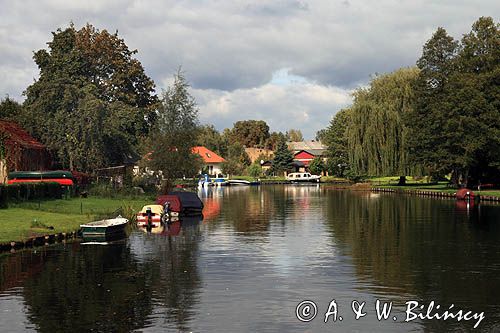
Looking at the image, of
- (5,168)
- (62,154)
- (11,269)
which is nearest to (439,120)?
(62,154)

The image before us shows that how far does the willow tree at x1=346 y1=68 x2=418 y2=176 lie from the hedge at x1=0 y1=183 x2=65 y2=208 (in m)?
55.9

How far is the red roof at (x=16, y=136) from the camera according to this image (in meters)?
69.8

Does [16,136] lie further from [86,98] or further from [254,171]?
[254,171]

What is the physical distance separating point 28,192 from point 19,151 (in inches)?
683

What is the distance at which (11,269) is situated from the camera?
30.7m

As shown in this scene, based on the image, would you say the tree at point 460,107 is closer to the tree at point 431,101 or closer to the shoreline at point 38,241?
the tree at point 431,101

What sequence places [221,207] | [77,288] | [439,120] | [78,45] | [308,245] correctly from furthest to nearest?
[78,45] → [439,120] → [221,207] → [308,245] → [77,288]

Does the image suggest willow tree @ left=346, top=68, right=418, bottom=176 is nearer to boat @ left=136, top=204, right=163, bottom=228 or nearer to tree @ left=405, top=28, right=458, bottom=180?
tree @ left=405, top=28, right=458, bottom=180

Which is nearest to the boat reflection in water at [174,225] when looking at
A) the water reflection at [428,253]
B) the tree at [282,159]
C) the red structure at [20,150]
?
the water reflection at [428,253]

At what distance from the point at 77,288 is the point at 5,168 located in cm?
4577

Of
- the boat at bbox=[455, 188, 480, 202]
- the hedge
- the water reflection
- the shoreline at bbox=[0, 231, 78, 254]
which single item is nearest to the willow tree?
the boat at bbox=[455, 188, 480, 202]

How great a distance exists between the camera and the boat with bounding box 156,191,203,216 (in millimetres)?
59381

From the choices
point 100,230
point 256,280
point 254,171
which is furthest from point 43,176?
point 254,171

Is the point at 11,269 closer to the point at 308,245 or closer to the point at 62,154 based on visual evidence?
the point at 308,245
